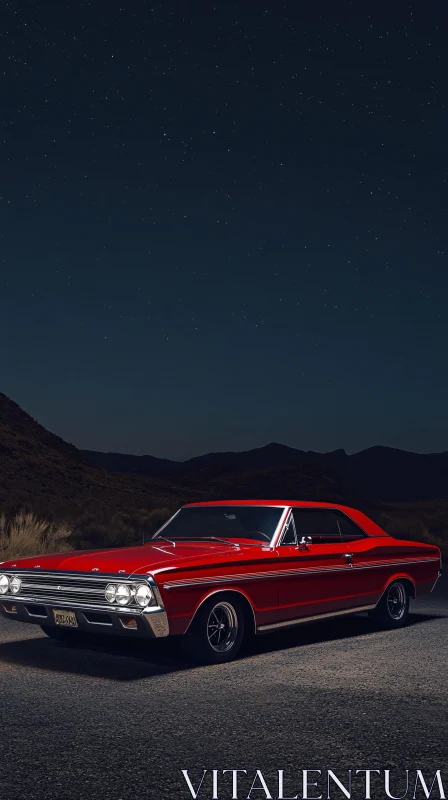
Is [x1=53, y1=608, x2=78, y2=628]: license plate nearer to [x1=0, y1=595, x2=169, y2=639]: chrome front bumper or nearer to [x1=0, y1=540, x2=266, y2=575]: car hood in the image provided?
[x1=0, y1=595, x2=169, y2=639]: chrome front bumper

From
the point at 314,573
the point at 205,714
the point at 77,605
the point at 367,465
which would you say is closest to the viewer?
the point at 205,714

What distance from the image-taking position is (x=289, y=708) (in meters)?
6.25

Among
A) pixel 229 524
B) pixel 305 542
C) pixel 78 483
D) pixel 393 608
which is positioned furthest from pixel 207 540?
pixel 78 483

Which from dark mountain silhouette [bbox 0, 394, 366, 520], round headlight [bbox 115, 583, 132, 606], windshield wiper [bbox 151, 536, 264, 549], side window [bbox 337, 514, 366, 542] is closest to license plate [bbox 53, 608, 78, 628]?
round headlight [bbox 115, 583, 132, 606]

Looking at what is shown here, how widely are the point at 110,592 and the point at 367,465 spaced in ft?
567

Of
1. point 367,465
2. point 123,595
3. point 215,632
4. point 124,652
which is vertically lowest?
point 124,652

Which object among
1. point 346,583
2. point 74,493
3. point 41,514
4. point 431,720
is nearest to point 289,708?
point 431,720

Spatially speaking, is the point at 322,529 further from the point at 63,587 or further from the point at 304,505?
the point at 63,587

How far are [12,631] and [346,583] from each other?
370 centimetres

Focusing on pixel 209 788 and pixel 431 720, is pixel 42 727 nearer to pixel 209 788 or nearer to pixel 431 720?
pixel 209 788

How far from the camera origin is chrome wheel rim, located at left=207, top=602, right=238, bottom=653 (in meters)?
8.00

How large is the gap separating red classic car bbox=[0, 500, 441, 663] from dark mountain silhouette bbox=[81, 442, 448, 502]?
13618 centimetres

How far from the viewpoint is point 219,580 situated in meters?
7.94

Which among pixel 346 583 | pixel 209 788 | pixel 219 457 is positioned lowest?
pixel 209 788
